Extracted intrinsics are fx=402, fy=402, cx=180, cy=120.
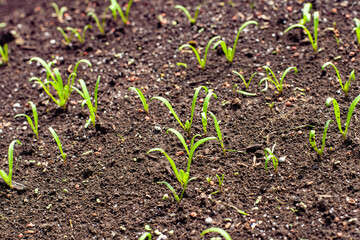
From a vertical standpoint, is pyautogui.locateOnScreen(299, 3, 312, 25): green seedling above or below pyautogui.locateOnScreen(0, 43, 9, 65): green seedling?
below

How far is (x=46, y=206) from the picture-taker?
2529 mm

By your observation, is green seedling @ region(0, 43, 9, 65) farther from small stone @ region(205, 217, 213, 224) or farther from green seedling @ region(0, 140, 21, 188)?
small stone @ region(205, 217, 213, 224)

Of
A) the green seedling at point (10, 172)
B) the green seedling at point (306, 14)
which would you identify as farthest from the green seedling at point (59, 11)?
the green seedling at point (306, 14)

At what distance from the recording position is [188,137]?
107 inches

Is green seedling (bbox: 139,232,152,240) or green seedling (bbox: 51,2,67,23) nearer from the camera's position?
green seedling (bbox: 139,232,152,240)

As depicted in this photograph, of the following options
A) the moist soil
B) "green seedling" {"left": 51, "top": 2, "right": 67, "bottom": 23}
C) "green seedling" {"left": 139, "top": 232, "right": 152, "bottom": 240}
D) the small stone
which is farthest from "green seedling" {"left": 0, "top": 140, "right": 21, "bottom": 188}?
"green seedling" {"left": 51, "top": 2, "right": 67, "bottom": 23}

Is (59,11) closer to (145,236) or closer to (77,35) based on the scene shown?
(77,35)

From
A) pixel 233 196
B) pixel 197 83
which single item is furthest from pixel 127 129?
pixel 233 196

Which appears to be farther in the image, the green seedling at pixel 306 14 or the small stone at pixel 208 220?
the green seedling at pixel 306 14

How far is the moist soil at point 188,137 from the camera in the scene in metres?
2.32

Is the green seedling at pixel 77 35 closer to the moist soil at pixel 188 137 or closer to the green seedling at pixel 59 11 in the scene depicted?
the moist soil at pixel 188 137

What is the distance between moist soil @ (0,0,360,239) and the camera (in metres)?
2.32

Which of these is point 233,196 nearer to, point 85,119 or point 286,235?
point 286,235

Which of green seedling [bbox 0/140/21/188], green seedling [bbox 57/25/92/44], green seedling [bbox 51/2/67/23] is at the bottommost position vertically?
green seedling [bbox 0/140/21/188]
